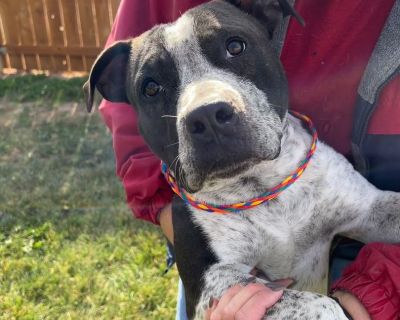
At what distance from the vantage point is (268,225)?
105 inches

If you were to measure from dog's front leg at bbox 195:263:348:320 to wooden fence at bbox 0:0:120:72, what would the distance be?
824cm

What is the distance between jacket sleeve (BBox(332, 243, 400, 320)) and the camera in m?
2.27

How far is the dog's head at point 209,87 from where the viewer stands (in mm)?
2291

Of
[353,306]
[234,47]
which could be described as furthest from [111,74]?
[353,306]

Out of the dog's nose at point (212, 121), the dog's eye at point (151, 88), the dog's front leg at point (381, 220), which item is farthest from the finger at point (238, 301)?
the dog's eye at point (151, 88)

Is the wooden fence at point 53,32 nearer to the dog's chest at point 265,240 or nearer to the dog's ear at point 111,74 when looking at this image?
the dog's ear at point 111,74

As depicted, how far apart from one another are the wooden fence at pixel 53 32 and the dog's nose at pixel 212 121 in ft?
26.9

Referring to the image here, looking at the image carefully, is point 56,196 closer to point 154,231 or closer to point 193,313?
point 154,231

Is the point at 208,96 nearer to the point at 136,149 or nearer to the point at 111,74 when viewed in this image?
the point at 111,74

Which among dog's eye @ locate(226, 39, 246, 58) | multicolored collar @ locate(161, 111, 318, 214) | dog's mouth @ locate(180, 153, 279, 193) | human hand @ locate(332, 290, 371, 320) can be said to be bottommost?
human hand @ locate(332, 290, 371, 320)

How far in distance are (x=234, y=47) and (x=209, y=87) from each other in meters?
0.32

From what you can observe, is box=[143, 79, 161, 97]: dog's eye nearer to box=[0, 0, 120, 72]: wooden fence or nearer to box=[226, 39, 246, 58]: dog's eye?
box=[226, 39, 246, 58]: dog's eye

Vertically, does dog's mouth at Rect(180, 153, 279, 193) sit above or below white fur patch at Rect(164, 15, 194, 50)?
below

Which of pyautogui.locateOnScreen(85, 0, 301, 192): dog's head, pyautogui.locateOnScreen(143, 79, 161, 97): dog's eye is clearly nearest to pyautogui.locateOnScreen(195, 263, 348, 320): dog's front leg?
pyautogui.locateOnScreen(85, 0, 301, 192): dog's head
